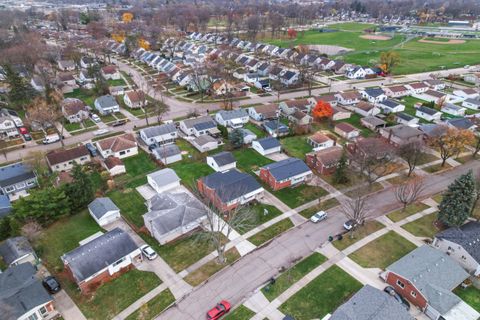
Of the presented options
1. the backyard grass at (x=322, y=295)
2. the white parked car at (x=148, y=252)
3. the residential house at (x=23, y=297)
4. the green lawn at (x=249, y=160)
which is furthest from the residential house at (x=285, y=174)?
the residential house at (x=23, y=297)

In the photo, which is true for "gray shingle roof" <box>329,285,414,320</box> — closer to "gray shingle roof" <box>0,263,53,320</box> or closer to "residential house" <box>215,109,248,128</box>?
"gray shingle roof" <box>0,263,53,320</box>

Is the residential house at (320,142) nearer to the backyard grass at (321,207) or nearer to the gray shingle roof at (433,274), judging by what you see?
the backyard grass at (321,207)

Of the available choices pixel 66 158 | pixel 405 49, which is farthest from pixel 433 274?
pixel 405 49

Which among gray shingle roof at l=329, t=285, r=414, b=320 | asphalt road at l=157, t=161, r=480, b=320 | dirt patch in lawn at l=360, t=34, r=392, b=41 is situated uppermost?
dirt patch in lawn at l=360, t=34, r=392, b=41

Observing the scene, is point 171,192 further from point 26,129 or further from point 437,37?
point 437,37

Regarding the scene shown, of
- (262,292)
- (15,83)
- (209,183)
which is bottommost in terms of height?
(262,292)

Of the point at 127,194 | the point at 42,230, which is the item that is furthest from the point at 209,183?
the point at 42,230

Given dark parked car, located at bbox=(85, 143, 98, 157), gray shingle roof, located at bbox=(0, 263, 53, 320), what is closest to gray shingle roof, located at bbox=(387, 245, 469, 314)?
gray shingle roof, located at bbox=(0, 263, 53, 320)
